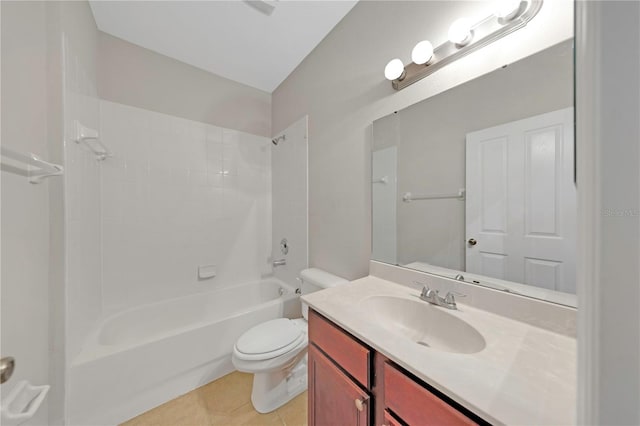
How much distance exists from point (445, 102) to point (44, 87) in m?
1.78

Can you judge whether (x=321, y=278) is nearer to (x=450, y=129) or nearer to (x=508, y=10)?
(x=450, y=129)

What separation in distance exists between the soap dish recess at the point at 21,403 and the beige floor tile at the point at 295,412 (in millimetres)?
1101

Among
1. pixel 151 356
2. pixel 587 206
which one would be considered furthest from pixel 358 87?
pixel 151 356

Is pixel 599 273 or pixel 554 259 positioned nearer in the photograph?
pixel 599 273

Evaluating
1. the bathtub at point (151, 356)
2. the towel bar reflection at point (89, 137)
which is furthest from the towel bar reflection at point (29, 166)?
the bathtub at point (151, 356)

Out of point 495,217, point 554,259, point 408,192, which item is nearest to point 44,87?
point 408,192

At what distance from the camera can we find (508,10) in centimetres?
77

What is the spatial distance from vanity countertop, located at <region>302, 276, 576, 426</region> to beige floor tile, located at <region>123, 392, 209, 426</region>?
1.22 m

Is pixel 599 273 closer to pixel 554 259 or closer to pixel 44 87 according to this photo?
pixel 554 259

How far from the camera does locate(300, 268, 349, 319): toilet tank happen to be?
56.4 inches

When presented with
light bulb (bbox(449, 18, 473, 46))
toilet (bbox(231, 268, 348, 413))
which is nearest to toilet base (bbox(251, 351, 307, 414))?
toilet (bbox(231, 268, 348, 413))

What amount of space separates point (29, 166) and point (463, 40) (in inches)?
68.1

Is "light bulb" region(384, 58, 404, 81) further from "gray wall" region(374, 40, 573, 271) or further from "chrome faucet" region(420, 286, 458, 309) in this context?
"chrome faucet" region(420, 286, 458, 309)

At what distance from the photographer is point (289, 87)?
210cm
